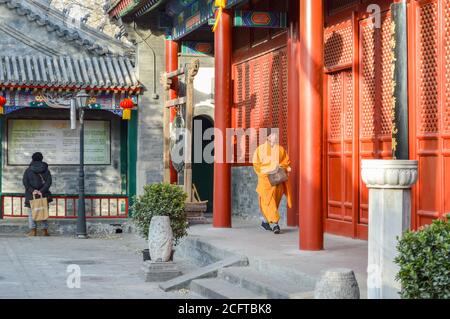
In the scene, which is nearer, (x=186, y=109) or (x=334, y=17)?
(x=334, y=17)

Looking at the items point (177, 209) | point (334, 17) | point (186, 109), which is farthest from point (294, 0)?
point (177, 209)

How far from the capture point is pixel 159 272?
11344 mm

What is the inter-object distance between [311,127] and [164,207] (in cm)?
255

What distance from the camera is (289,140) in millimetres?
14750

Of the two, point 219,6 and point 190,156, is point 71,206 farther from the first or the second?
point 219,6

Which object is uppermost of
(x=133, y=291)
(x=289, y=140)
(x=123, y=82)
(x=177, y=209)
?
(x=123, y=82)

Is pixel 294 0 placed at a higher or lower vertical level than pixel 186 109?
higher

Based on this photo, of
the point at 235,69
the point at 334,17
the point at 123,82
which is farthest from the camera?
the point at 123,82

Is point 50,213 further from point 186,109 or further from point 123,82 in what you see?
point 186,109

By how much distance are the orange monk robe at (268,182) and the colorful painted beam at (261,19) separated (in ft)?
7.13

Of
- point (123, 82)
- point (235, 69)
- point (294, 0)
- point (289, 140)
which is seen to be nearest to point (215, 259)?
point (289, 140)

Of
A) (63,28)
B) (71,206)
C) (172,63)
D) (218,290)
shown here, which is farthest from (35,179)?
(218,290)

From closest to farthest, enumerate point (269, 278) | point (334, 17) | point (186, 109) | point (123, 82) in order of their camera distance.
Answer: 1. point (269, 278)
2. point (334, 17)
3. point (186, 109)
4. point (123, 82)

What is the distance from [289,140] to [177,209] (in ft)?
10.3
